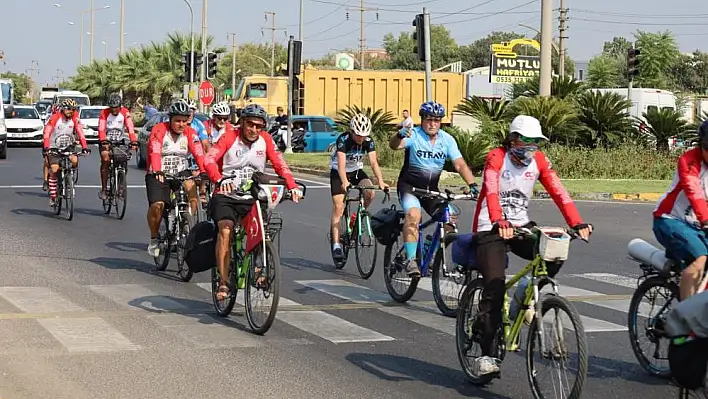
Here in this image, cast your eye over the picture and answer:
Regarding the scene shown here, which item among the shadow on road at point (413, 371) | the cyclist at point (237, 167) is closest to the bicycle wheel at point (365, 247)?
the cyclist at point (237, 167)

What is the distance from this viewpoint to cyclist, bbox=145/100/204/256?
40.9ft

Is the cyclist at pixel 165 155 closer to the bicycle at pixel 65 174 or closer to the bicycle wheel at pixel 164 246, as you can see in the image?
the bicycle wheel at pixel 164 246

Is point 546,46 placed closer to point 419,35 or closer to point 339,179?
point 419,35

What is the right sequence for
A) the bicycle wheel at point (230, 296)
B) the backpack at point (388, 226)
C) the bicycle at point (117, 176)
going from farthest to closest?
the bicycle at point (117, 176), the backpack at point (388, 226), the bicycle wheel at point (230, 296)

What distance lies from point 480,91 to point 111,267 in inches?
1529

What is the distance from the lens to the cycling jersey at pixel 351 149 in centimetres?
1250

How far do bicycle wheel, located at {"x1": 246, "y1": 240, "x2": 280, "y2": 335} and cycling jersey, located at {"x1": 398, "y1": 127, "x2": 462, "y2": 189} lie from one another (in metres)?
2.17

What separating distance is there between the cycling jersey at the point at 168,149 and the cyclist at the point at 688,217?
6.22 metres

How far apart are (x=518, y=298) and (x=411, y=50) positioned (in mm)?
120403

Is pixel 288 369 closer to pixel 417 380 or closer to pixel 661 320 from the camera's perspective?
pixel 417 380

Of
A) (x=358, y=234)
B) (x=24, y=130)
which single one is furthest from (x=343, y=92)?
(x=358, y=234)

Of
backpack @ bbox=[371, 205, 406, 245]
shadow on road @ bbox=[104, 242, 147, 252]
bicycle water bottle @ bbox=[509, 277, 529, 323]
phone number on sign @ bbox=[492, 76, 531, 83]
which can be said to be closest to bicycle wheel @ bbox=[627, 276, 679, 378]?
bicycle water bottle @ bbox=[509, 277, 529, 323]

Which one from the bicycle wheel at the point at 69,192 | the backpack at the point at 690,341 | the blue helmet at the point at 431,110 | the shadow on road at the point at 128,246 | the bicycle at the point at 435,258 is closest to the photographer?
the backpack at the point at 690,341

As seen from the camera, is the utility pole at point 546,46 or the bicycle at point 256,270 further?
the utility pole at point 546,46
